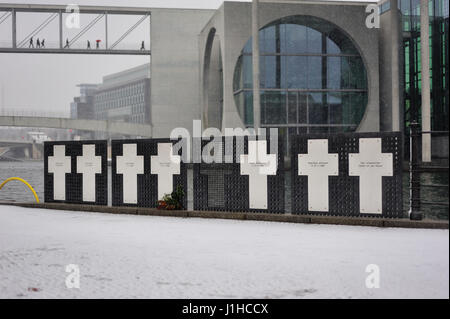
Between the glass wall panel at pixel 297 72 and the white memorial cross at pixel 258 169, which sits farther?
the glass wall panel at pixel 297 72

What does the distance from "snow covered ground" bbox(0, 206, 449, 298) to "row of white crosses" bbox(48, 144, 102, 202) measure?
2951 millimetres

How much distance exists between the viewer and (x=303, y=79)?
51188 mm

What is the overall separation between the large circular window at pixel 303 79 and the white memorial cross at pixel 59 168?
3488 cm

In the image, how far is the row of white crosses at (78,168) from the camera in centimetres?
1485

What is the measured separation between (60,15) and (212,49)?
19.4 meters

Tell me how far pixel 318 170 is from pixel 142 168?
4351 mm

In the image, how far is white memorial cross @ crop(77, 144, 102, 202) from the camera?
48.5ft

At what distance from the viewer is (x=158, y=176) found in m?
13.9

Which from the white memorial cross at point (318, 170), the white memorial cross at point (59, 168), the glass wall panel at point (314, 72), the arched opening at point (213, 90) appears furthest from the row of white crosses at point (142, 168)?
the arched opening at point (213, 90)

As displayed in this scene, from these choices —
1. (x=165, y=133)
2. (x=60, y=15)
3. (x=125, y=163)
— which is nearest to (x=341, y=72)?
(x=165, y=133)

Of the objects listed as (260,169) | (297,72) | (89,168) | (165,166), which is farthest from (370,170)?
(297,72)

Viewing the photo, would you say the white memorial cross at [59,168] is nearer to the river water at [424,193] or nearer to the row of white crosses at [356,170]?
the river water at [424,193]
